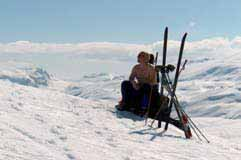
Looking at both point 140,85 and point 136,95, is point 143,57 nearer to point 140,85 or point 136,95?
point 140,85

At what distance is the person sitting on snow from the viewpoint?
53.3ft

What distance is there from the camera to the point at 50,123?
38.9 ft

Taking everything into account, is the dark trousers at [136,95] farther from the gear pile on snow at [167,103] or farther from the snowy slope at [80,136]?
the snowy slope at [80,136]

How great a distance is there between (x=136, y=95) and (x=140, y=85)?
0.46m

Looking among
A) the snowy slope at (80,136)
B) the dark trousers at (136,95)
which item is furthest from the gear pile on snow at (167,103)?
the snowy slope at (80,136)

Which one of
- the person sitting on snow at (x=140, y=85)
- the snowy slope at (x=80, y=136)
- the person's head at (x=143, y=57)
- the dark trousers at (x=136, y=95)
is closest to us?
the snowy slope at (x=80, y=136)

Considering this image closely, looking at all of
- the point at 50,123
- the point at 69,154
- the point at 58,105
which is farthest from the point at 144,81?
the point at 69,154

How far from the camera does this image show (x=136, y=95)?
16.8 m

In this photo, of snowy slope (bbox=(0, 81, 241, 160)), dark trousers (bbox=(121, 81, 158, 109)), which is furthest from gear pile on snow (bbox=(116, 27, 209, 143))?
snowy slope (bbox=(0, 81, 241, 160))

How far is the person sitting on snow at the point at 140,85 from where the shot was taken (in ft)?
53.3

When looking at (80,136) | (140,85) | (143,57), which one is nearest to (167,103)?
(140,85)

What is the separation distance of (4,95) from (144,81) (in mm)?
5122

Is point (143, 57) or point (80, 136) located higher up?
point (143, 57)

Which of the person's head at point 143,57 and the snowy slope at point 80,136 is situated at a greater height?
the person's head at point 143,57
